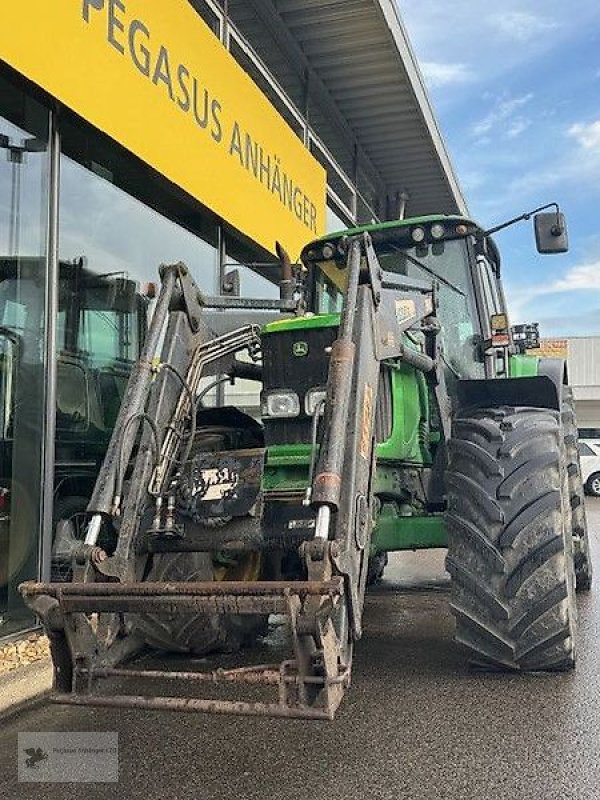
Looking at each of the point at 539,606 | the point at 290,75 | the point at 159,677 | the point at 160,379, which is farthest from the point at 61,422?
the point at 290,75

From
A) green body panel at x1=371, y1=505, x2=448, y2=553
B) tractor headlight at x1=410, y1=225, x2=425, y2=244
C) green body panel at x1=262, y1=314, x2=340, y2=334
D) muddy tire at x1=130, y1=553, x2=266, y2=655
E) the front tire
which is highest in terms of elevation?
tractor headlight at x1=410, y1=225, x2=425, y2=244

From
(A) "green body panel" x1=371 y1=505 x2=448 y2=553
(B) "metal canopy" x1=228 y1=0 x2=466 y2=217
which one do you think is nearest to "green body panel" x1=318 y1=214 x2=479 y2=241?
(A) "green body panel" x1=371 y1=505 x2=448 y2=553

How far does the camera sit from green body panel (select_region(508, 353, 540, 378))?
20.9 ft

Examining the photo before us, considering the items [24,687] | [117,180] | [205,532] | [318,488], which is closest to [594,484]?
[117,180]

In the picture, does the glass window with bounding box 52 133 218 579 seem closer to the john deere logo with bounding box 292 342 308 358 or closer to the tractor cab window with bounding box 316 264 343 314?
the tractor cab window with bounding box 316 264 343 314

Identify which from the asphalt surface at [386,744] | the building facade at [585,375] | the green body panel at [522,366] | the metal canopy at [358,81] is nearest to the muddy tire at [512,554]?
the asphalt surface at [386,744]

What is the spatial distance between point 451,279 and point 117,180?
2.73 m

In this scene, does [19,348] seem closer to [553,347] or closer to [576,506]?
[576,506]

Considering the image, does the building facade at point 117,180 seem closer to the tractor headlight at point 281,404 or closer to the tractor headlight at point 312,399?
the tractor headlight at point 281,404

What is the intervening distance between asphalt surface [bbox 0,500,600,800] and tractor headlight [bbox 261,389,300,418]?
1512mm

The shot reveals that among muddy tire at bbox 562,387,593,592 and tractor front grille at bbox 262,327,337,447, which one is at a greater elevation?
tractor front grille at bbox 262,327,337,447

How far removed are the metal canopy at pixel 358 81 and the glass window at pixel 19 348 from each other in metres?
4.12

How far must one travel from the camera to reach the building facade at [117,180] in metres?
5.27

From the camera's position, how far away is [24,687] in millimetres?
4453
